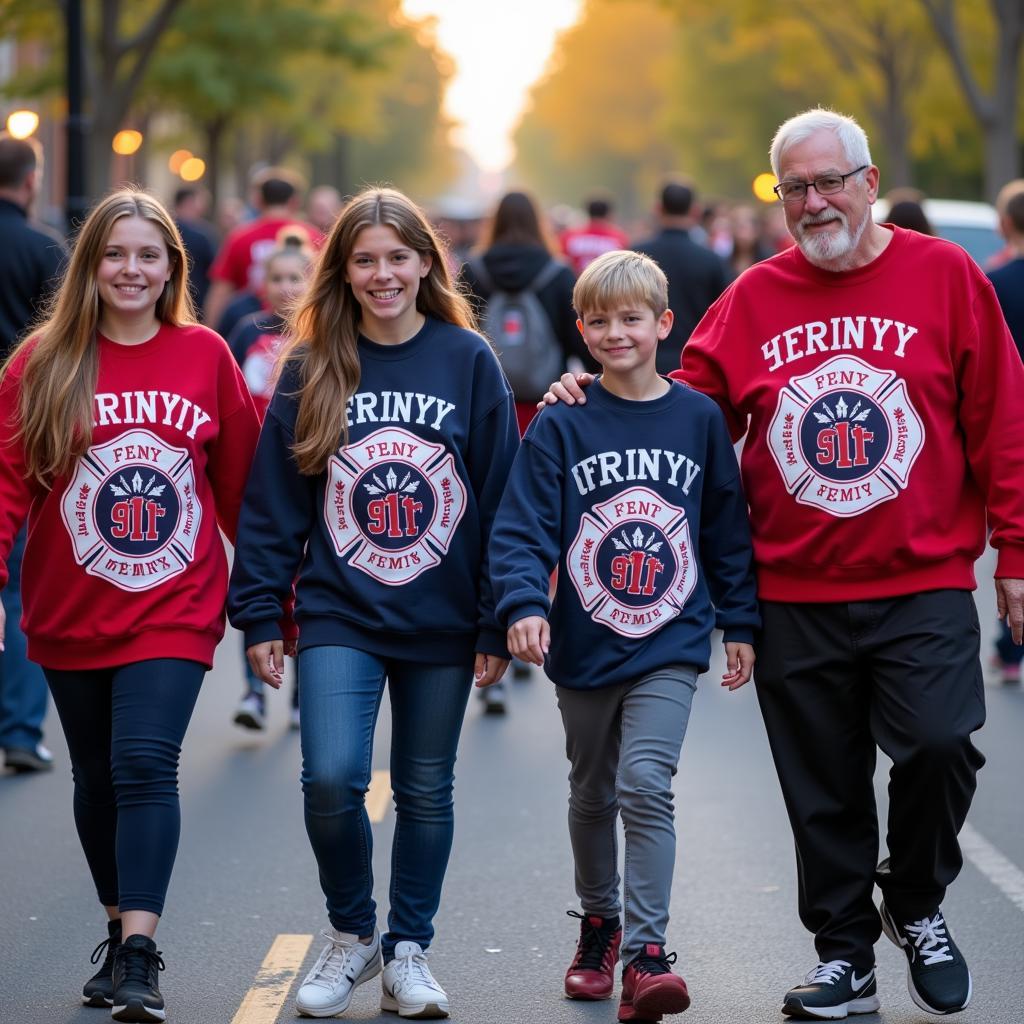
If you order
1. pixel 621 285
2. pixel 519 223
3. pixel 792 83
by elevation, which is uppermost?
pixel 792 83

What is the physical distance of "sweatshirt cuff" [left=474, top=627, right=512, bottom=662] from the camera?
4840 mm

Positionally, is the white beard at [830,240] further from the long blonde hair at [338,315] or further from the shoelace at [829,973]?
the shoelace at [829,973]

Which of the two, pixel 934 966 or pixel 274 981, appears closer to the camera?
pixel 934 966

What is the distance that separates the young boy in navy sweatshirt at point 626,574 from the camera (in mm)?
4723

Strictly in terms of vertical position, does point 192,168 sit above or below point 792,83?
below

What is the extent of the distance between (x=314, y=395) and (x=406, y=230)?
490 mm

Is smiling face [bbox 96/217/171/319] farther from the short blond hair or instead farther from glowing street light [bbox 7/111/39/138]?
glowing street light [bbox 7/111/39/138]

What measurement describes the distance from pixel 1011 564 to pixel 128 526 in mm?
2167

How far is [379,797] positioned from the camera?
24.9 feet

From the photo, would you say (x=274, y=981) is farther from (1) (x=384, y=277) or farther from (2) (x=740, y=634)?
(1) (x=384, y=277)

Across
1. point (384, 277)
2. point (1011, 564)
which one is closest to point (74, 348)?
point (384, 277)

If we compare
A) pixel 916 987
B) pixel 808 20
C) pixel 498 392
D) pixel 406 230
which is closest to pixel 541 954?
pixel 916 987

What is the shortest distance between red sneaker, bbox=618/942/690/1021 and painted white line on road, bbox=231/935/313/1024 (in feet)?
2.98

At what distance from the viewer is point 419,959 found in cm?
493
